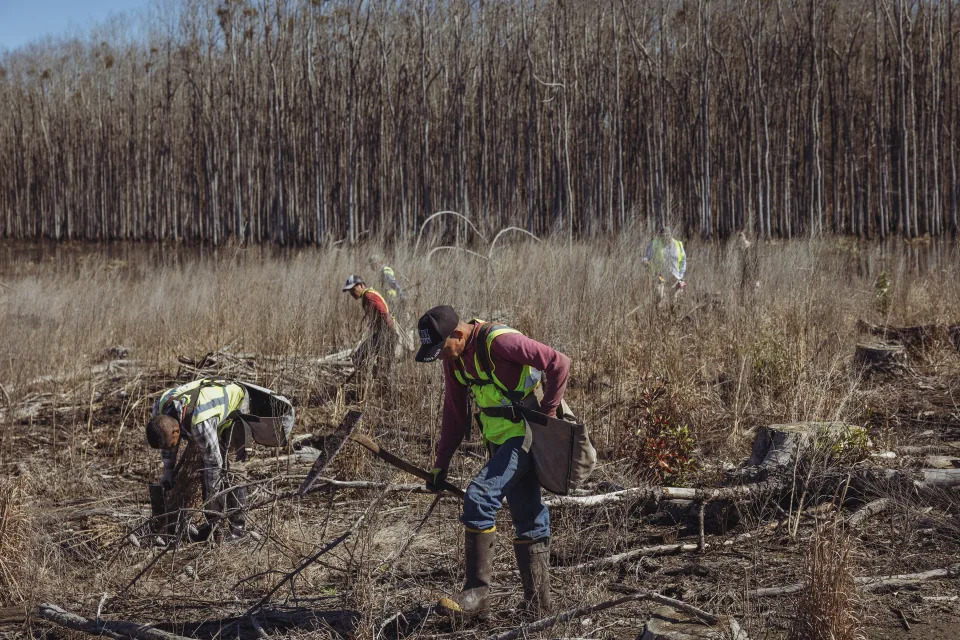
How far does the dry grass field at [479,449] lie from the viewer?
14.1 ft

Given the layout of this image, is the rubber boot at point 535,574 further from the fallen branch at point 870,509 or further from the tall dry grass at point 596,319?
the tall dry grass at point 596,319

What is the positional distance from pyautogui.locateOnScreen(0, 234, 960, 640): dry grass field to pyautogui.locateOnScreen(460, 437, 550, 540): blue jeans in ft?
0.81

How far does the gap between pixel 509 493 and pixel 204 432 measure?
2114mm

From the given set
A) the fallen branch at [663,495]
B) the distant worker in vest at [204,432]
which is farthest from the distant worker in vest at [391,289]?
the fallen branch at [663,495]

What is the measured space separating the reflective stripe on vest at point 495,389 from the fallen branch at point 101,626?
1631mm

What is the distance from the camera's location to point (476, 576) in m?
4.09

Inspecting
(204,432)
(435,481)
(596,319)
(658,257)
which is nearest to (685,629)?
(435,481)

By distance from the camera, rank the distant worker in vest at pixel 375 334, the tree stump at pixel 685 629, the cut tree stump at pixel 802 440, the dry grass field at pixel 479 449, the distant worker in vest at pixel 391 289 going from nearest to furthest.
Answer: the tree stump at pixel 685 629 → the dry grass field at pixel 479 449 → the cut tree stump at pixel 802 440 → the distant worker in vest at pixel 375 334 → the distant worker in vest at pixel 391 289

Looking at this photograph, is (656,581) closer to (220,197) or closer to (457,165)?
(457,165)

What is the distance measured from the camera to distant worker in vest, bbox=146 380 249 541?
17.2 ft

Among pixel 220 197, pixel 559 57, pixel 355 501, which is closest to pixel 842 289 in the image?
pixel 355 501

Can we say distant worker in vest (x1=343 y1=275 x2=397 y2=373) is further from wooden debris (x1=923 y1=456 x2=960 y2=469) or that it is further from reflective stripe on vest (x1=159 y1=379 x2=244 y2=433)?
wooden debris (x1=923 y1=456 x2=960 y2=469)

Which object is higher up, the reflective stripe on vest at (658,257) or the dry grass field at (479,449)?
the reflective stripe on vest at (658,257)

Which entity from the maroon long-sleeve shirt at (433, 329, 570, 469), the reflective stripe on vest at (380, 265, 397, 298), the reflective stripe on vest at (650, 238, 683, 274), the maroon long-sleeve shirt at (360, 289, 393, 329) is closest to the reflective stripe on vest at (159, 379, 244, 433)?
the maroon long-sleeve shirt at (433, 329, 570, 469)
